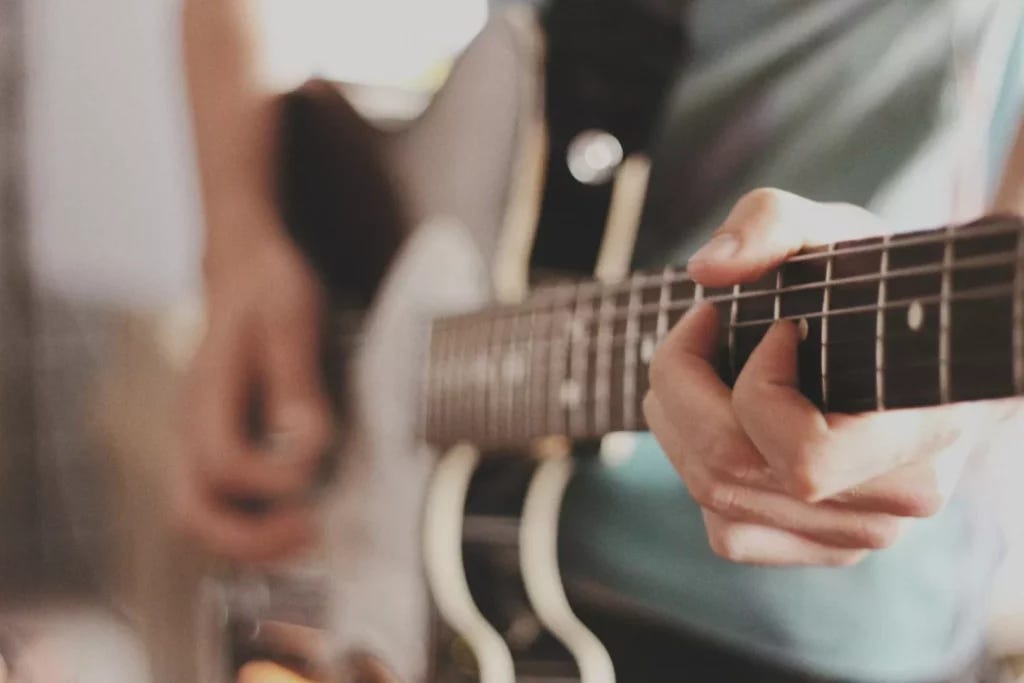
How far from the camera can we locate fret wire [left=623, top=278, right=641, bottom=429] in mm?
422

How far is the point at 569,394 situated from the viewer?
460mm

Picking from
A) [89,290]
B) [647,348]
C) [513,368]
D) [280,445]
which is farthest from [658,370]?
[89,290]

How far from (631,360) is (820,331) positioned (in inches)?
4.3

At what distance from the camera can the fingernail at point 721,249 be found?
0.35 metres

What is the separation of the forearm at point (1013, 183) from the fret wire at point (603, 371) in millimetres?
167

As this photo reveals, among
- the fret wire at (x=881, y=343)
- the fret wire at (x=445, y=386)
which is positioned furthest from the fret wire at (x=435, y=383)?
the fret wire at (x=881, y=343)

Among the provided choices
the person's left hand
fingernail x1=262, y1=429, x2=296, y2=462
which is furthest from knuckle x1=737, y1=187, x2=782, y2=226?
fingernail x1=262, y1=429, x2=296, y2=462

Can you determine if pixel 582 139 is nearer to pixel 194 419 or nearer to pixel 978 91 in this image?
pixel 978 91

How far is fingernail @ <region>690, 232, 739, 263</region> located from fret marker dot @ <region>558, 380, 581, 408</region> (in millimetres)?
115

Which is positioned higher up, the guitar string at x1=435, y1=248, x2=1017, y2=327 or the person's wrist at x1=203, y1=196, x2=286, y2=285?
the person's wrist at x1=203, y1=196, x2=286, y2=285

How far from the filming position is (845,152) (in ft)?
1.44

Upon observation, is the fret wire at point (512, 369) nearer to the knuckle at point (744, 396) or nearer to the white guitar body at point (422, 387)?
the white guitar body at point (422, 387)

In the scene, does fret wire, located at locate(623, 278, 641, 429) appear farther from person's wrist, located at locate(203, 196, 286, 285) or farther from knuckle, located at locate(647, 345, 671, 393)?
person's wrist, located at locate(203, 196, 286, 285)

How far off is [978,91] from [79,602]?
0.68 meters
